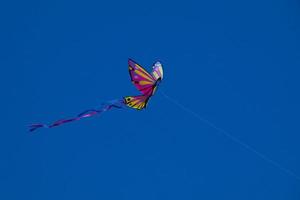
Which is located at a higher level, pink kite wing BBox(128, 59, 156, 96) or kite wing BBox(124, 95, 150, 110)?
pink kite wing BBox(128, 59, 156, 96)

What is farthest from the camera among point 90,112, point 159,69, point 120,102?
point 159,69

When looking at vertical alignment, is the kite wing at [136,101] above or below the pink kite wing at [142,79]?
below

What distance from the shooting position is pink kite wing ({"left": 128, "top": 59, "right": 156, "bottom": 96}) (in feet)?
7.75

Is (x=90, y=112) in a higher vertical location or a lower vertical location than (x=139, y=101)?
lower

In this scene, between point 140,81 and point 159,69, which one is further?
point 159,69

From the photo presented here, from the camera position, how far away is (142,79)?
238 cm

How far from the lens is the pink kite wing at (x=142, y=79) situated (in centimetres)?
236

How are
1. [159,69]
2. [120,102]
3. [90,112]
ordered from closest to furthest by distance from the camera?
[90,112], [120,102], [159,69]

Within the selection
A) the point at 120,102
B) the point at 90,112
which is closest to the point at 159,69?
the point at 120,102

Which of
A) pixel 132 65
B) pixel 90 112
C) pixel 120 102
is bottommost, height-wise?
pixel 90 112

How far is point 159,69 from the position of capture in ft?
8.34

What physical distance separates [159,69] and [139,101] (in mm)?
312

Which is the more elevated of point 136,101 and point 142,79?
point 142,79

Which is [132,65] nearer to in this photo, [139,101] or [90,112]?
[139,101]
